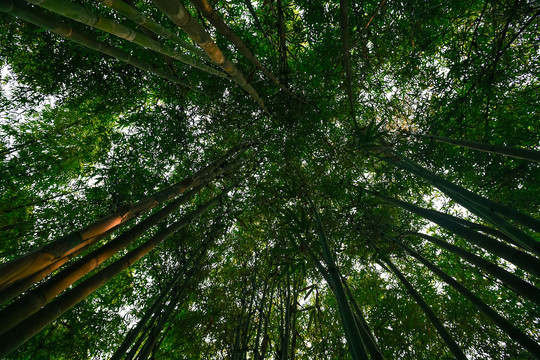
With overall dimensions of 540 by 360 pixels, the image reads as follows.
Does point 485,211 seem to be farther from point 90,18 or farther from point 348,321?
point 90,18

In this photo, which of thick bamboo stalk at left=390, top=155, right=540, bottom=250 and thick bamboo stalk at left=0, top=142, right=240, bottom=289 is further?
thick bamboo stalk at left=390, top=155, right=540, bottom=250

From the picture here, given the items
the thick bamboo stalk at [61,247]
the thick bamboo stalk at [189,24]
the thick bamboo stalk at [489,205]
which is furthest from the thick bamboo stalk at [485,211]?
the thick bamboo stalk at [61,247]

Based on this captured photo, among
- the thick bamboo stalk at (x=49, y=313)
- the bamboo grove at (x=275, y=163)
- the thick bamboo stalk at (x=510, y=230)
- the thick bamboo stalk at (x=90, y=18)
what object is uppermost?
the bamboo grove at (x=275, y=163)

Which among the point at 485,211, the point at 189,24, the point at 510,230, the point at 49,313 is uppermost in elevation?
the point at 189,24

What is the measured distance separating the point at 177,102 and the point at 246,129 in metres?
1.34

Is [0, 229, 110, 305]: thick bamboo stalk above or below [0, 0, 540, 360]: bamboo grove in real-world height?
below

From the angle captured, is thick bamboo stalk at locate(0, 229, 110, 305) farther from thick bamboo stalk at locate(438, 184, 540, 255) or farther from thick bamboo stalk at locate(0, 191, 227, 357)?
thick bamboo stalk at locate(438, 184, 540, 255)

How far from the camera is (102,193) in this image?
3.96 metres

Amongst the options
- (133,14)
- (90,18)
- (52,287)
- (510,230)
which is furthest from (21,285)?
(510,230)

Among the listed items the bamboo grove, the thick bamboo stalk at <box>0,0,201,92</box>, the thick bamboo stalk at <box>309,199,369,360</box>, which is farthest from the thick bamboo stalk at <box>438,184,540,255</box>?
the thick bamboo stalk at <box>0,0,201,92</box>

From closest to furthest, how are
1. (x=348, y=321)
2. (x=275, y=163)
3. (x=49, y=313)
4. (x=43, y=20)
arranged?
(x=49, y=313)
(x=348, y=321)
(x=43, y=20)
(x=275, y=163)

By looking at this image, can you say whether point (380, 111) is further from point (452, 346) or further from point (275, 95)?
point (452, 346)

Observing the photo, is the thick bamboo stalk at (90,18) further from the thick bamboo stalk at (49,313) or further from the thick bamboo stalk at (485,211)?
the thick bamboo stalk at (485,211)

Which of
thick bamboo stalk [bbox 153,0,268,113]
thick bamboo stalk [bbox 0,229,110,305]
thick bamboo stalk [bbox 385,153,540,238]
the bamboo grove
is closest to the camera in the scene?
thick bamboo stalk [bbox 0,229,110,305]
